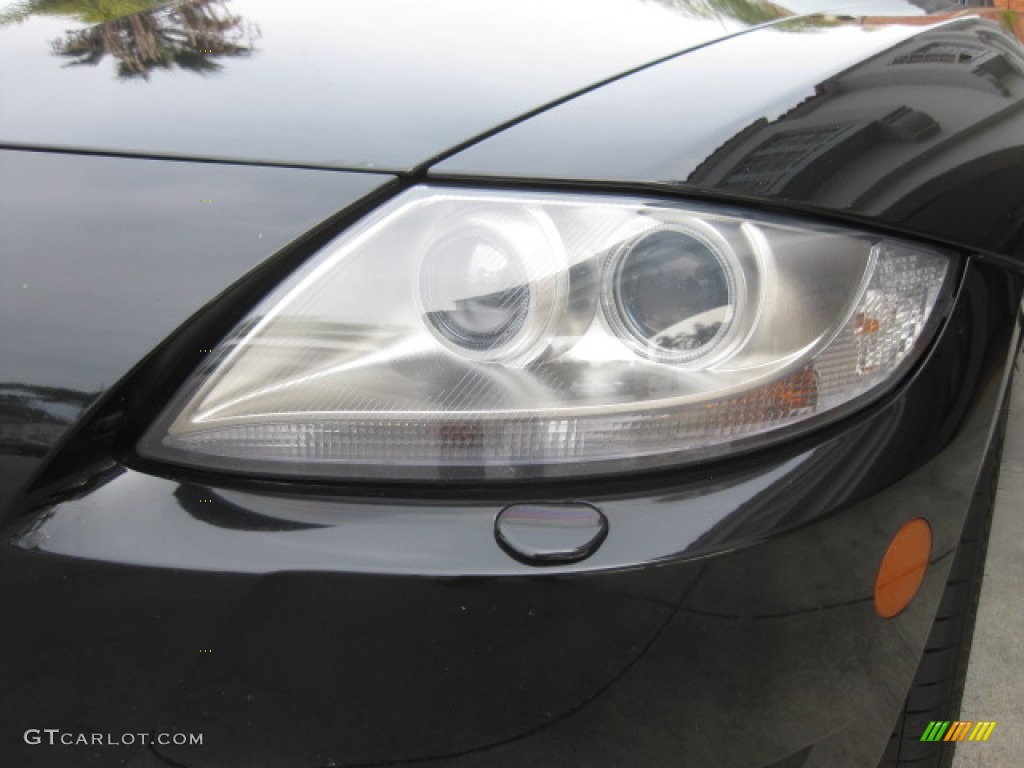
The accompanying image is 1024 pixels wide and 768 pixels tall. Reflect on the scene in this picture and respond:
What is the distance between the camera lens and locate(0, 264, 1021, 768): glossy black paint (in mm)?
866

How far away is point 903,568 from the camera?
1.05m

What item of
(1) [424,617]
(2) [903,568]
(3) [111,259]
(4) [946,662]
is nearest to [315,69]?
(3) [111,259]

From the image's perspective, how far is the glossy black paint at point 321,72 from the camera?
40.0 inches

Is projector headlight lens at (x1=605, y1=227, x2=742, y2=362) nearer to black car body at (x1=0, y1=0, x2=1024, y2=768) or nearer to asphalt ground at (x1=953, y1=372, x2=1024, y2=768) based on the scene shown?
black car body at (x1=0, y1=0, x2=1024, y2=768)

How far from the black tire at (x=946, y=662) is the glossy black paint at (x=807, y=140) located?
0.45 meters

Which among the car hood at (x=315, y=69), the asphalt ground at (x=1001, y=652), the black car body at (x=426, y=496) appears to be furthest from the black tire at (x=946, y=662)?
the car hood at (x=315, y=69)

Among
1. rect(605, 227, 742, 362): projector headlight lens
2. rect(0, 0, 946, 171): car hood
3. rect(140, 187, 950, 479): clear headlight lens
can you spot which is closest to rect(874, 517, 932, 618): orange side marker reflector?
rect(140, 187, 950, 479): clear headlight lens

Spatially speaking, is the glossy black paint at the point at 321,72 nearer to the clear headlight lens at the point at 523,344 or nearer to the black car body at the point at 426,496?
the black car body at the point at 426,496

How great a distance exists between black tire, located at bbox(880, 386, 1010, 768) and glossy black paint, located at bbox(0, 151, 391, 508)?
1014 mm

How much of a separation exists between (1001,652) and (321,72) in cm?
190

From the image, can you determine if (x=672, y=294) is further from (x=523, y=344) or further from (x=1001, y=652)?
(x=1001, y=652)

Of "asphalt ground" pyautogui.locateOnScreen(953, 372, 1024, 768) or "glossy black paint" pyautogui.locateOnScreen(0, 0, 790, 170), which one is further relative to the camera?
"asphalt ground" pyautogui.locateOnScreen(953, 372, 1024, 768)

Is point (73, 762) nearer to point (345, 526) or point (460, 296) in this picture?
point (345, 526)

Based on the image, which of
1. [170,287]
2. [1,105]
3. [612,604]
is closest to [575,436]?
[612,604]
